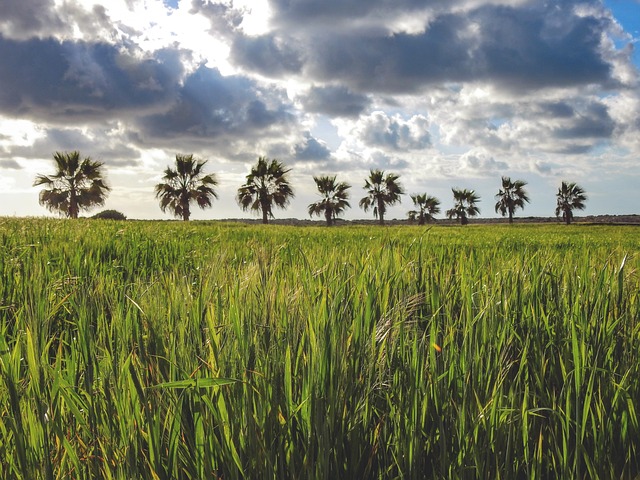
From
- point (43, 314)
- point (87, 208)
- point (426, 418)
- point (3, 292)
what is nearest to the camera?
point (426, 418)

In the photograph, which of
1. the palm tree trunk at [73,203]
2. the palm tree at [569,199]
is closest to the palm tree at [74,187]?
the palm tree trunk at [73,203]

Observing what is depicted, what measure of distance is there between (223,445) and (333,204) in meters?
54.4

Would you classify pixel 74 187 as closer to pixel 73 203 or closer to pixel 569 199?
pixel 73 203

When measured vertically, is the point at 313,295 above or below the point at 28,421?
above

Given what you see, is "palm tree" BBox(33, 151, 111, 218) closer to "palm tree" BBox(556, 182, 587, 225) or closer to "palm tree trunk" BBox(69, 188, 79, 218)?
"palm tree trunk" BBox(69, 188, 79, 218)

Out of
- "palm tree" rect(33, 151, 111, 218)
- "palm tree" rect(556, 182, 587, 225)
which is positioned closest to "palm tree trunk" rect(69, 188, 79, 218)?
"palm tree" rect(33, 151, 111, 218)

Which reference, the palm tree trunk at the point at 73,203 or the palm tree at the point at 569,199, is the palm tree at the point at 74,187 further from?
the palm tree at the point at 569,199

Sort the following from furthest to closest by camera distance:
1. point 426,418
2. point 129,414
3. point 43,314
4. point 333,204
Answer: point 333,204
point 43,314
point 426,418
point 129,414

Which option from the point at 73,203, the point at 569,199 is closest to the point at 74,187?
the point at 73,203

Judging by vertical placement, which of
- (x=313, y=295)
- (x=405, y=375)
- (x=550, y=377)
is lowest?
(x=550, y=377)

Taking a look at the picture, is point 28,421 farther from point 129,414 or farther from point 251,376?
point 251,376

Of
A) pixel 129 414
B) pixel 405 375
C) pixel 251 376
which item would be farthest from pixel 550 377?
pixel 129 414

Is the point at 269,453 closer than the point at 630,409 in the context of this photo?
Yes

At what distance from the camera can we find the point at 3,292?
326 centimetres
